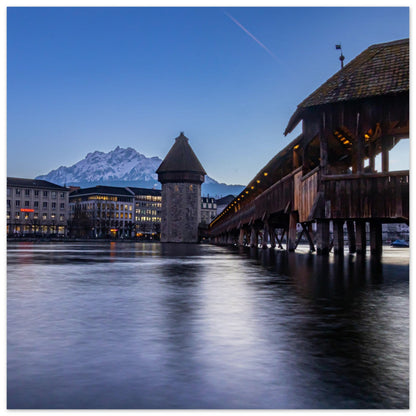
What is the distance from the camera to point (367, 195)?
20.9 metres

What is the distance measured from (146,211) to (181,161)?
94.3m

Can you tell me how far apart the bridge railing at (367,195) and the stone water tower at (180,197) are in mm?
75631

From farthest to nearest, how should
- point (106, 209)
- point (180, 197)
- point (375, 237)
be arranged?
point (106, 209)
point (180, 197)
point (375, 237)

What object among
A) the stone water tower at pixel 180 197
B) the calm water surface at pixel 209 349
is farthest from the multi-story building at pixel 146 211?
the calm water surface at pixel 209 349

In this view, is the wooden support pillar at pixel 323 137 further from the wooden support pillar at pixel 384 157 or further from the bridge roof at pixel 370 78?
the wooden support pillar at pixel 384 157

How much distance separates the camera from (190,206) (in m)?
97.5

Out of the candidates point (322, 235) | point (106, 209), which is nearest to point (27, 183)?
point (106, 209)

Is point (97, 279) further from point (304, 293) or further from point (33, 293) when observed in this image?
point (304, 293)

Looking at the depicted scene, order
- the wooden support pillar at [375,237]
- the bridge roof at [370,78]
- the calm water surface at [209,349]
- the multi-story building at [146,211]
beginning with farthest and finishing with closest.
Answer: the multi-story building at [146,211] → the wooden support pillar at [375,237] → the bridge roof at [370,78] → the calm water surface at [209,349]

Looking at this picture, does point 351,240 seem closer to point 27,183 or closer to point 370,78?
point 370,78

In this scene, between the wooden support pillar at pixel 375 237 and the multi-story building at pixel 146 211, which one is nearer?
the wooden support pillar at pixel 375 237

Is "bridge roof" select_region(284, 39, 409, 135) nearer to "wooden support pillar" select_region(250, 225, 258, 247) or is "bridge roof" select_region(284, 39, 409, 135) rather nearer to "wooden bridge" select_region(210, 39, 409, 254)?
"wooden bridge" select_region(210, 39, 409, 254)

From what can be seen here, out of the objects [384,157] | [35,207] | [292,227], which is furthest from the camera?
[35,207]

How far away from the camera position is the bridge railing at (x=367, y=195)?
66.5ft
